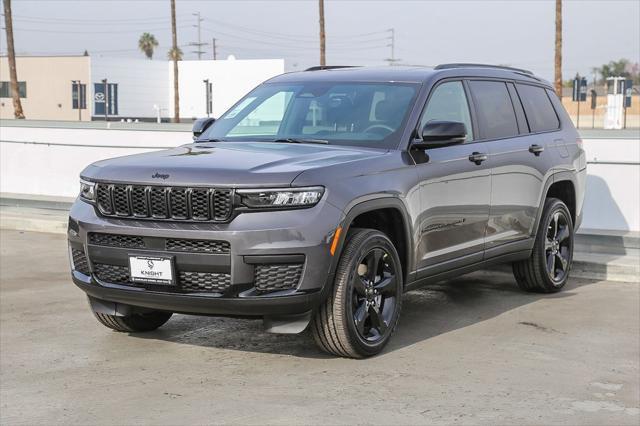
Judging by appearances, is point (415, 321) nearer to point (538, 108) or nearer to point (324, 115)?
point (324, 115)

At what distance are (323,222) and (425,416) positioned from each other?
1.29m

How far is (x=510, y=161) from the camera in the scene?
315 inches

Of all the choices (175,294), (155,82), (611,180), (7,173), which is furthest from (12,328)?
(155,82)

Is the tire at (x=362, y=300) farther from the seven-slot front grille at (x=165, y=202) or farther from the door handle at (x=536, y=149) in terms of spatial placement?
the door handle at (x=536, y=149)

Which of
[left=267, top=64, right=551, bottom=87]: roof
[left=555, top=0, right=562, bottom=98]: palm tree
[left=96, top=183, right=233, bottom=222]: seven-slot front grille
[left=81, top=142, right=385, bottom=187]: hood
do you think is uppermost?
[left=555, top=0, right=562, bottom=98]: palm tree

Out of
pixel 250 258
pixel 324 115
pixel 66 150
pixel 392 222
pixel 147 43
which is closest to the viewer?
pixel 250 258

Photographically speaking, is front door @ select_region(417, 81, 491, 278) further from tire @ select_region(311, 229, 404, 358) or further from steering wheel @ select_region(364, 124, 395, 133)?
tire @ select_region(311, 229, 404, 358)

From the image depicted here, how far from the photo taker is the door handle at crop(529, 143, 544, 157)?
8367mm

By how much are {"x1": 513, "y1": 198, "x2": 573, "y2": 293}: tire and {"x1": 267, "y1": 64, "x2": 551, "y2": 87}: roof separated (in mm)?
1359

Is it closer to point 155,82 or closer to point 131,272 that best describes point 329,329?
point 131,272

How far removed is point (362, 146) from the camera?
22.1ft

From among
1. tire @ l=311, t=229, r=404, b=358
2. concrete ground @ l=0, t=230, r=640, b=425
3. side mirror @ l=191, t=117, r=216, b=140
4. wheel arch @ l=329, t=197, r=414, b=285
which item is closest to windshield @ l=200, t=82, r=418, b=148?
side mirror @ l=191, t=117, r=216, b=140

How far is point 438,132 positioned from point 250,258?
172 cm

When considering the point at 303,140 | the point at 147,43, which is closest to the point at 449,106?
the point at 303,140
